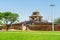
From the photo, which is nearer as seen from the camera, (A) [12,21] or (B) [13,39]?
(B) [13,39]

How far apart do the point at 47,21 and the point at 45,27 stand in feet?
35.7

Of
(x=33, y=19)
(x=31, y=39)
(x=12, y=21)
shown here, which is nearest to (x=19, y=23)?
(x=12, y=21)

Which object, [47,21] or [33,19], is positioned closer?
[47,21]

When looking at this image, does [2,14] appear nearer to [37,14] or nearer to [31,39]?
[37,14]

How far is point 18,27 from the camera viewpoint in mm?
79562

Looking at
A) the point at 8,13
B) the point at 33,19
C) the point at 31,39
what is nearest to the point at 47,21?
the point at 33,19

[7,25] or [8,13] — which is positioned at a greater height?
[8,13]

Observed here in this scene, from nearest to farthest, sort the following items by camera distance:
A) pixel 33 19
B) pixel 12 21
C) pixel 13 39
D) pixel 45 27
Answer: pixel 13 39 < pixel 45 27 < pixel 12 21 < pixel 33 19

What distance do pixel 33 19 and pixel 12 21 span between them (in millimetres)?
14138

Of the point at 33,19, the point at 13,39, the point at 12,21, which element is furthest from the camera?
the point at 33,19

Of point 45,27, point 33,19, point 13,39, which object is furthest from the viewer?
point 33,19

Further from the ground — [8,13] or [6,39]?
[8,13]

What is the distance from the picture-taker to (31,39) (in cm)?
2106

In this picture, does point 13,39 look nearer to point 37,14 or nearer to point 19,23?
point 19,23
